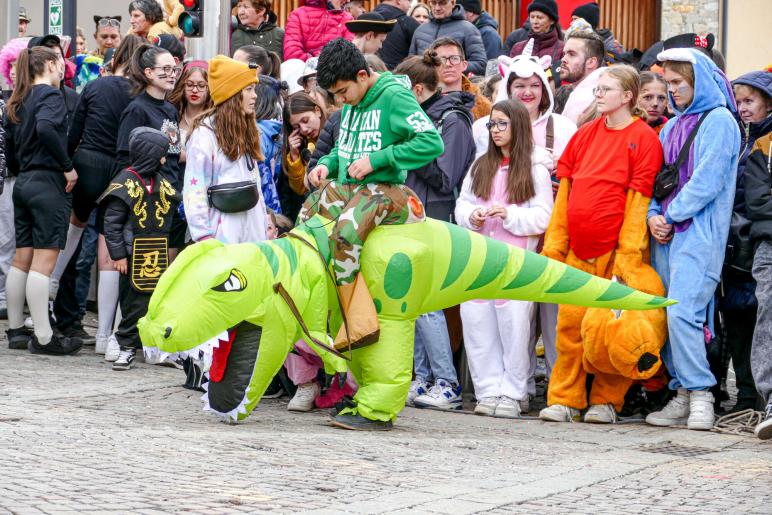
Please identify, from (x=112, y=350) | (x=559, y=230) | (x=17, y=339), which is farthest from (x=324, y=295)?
(x=17, y=339)

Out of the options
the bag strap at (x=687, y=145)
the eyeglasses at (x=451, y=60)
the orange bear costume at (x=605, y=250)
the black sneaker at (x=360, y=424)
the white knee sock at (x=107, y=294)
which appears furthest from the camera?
the white knee sock at (x=107, y=294)

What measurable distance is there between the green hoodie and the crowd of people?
0.5 inches

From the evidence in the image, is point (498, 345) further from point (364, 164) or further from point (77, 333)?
point (77, 333)

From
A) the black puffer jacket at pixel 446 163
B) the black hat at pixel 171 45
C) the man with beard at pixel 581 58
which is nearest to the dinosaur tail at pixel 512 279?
the black puffer jacket at pixel 446 163

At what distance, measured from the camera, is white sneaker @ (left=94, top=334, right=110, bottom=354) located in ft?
33.6

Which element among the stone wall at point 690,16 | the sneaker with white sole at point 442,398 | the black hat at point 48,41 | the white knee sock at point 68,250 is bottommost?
the sneaker with white sole at point 442,398

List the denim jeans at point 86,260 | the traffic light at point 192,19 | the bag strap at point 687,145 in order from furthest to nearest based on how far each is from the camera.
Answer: the traffic light at point 192,19
the denim jeans at point 86,260
the bag strap at point 687,145

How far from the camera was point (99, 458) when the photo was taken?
6.01m

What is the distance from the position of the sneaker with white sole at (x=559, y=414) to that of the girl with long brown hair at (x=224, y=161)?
2.17m

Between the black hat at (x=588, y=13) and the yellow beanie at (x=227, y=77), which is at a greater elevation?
the black hat at (x=588, y=13)

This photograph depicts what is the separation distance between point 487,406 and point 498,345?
0.43 metres

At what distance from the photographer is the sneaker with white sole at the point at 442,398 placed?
28.8 ft

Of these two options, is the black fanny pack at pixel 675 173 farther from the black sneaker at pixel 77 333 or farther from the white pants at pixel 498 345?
the black sneaker at pixel 77 333

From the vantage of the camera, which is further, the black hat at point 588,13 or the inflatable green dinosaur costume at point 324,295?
the black hat at point 588,13
